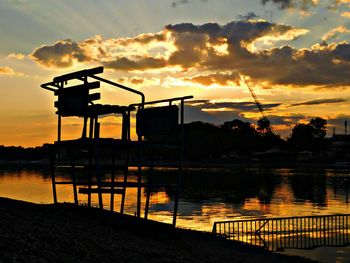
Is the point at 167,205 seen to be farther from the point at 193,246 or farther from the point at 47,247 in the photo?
the point at 47,247

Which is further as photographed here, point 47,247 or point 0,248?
point 47,247

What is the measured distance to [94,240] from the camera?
12.2 metres

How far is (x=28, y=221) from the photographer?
42.1ft

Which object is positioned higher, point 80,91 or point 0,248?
point 80,91

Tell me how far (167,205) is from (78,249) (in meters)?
45.3

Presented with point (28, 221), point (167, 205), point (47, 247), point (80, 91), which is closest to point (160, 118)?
point (80, 91)

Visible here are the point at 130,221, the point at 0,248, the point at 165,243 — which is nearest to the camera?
the point at 0,248

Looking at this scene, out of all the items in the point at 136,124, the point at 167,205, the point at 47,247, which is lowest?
the point at 167,205

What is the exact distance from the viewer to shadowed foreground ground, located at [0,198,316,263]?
34.2ft

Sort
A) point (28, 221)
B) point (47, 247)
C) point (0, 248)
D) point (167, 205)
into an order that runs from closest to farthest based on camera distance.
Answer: point (0, 248), point (47, 247), point (28, 221), point (167, 205)

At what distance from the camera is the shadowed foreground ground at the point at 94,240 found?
410 inches

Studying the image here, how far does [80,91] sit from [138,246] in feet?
19.5

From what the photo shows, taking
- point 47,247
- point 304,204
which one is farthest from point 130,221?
point 304,204

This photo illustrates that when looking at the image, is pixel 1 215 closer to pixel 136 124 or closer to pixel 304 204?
pixel 136 124
